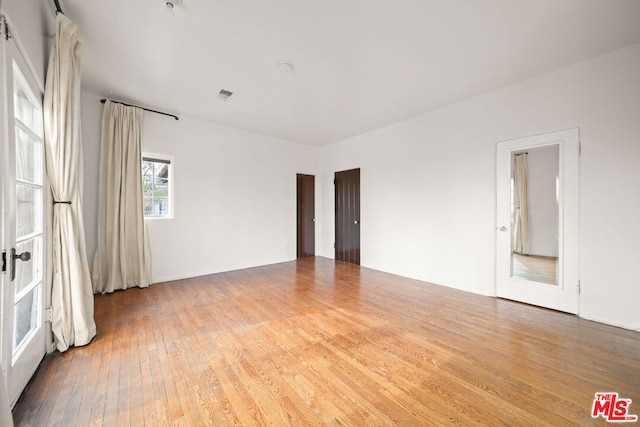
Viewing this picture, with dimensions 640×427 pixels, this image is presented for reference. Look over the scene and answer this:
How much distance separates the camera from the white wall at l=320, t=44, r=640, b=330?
8.23 ft

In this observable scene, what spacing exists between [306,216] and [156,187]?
3252 millimetres

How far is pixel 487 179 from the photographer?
347cm

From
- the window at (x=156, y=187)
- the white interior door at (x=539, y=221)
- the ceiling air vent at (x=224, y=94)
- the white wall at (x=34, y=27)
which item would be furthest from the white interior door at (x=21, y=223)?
the white interior door at (x=539, y=221)

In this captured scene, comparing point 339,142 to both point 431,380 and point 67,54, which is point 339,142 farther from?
point 431,380

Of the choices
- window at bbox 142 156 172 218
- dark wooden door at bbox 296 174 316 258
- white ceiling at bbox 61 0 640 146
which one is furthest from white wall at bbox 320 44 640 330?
window at bbox 142 156 172 218

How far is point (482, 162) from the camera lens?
11.5 feet

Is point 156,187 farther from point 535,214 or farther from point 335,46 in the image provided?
point 535,214

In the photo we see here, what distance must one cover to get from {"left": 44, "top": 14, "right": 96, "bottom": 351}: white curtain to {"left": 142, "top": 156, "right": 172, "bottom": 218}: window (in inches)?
75.3

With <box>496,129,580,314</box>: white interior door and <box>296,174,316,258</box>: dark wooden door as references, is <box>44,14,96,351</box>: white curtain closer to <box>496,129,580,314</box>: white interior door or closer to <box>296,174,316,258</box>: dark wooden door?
<box>296,174,316,258</box>: dark wooden door

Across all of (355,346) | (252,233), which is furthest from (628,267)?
(252,233)

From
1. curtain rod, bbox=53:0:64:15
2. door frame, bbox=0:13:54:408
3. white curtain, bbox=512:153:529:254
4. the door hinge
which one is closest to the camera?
door frame, bbox=0:13:54:408

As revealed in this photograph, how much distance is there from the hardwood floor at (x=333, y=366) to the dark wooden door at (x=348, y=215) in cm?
232

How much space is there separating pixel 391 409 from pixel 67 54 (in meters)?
3.74

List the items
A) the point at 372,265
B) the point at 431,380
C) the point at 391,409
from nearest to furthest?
the point at 391,409 < the point at 431,380 < the point at 372,265
